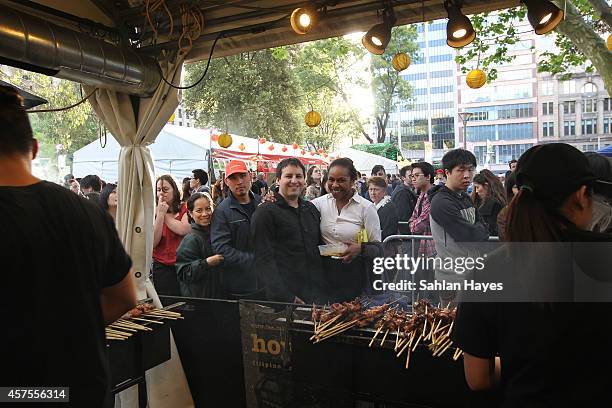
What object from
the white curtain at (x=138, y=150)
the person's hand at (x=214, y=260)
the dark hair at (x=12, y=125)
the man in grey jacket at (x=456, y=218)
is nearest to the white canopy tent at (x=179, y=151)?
the white curtain at (x=138, y=150)

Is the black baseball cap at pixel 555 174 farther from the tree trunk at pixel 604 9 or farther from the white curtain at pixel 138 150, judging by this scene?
the tree trunk at pixel 604 9

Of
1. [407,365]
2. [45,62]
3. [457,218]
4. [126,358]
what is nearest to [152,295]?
[126,358]

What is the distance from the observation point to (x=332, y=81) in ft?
95.3

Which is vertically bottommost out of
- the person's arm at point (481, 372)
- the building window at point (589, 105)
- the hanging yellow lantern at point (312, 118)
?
the person's arm at point (481, 372)

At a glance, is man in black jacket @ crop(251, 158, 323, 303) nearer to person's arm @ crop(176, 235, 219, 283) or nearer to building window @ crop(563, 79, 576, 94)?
person's arm @ crop(176, 235, 219, 283)

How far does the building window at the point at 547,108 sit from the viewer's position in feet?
221

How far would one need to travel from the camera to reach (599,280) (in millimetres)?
1390

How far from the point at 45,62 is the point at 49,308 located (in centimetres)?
245

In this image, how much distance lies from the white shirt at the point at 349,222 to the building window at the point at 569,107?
71937 mm

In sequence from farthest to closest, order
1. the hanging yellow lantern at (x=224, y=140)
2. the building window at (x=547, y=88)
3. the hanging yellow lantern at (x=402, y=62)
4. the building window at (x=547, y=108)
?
the building window at (x=547, y=108) → the building window at (x=547, y=88) → the hanging yellow lantern at (x=224, y=140) → the hanging yellow lantern at (x=402, y=62)

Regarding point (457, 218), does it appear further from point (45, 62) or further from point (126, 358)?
→ point (45, 62)

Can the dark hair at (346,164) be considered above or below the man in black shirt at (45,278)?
above

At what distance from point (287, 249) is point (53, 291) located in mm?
2317

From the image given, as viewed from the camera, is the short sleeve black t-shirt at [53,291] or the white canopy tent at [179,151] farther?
the white canopy tent at [179,151]
